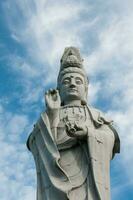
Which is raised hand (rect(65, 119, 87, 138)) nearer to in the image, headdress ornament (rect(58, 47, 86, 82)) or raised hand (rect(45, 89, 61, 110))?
raised hand (rect(45, 89, 61, 110))

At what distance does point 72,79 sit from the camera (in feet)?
43.5

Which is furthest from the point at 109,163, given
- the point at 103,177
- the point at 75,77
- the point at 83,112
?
the point at 75,77

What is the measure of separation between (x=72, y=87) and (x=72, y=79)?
226 mm

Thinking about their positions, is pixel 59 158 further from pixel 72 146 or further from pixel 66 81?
pixel 66 81

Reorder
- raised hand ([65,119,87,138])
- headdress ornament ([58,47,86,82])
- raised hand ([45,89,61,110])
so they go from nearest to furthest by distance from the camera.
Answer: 1. raised hand ([65,119,87,138])
2. raised hand ([45,89,61,110])
3. headdress ornament ([58,47,86,82])

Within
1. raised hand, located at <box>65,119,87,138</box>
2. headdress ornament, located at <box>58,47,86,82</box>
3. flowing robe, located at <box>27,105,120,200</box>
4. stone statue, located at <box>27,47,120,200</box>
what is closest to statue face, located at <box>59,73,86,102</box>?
stone statue, located at <box>27,47,120,200</box>

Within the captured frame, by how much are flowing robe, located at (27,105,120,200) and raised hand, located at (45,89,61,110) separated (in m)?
0.25

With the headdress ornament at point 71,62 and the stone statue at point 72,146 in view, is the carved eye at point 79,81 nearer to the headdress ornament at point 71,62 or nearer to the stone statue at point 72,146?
the stone statue at point 72,146

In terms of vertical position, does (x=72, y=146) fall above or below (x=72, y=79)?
below

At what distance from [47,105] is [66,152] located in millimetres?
1135

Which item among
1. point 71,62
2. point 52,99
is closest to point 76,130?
point 52,99

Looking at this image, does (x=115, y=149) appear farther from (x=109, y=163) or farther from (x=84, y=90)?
(x=84, y=90)

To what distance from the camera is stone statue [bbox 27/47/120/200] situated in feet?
37.8

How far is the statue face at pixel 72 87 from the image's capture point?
1311 cm
